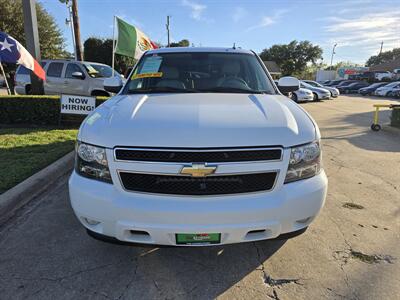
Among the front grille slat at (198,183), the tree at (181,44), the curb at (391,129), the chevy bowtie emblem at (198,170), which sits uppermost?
the tree at (181,44)

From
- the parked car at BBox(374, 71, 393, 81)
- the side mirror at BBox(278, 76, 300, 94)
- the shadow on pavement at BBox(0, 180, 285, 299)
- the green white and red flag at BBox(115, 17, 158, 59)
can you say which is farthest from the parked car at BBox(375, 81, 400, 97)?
the shadow on pavement at BBox(0, 180, 285, 299)

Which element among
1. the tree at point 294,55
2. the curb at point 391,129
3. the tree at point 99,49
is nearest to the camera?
the curb at point 391,129

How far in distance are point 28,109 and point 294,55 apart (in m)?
85.0

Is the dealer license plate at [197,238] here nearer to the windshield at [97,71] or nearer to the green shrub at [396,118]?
the green shrub at [396,118]

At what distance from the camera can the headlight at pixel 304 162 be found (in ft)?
8.23

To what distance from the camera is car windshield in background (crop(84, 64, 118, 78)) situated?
1143 centimetres

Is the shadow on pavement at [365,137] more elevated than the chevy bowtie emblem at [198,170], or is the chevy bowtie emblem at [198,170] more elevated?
the chevy bowtie emblem at [198,170]

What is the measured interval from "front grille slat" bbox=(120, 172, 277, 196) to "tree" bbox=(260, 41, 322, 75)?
87808mm

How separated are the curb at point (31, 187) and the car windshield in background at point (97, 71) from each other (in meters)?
6.39

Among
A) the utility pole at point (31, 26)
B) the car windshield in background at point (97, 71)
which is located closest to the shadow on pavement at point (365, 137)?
the car windshield in background at point (97, 71)

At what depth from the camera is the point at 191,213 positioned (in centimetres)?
231

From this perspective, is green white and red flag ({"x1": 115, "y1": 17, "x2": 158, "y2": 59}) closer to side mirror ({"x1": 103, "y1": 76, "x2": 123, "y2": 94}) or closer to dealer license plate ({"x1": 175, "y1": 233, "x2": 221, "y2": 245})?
side mirror ({"x1": 103, "y1": 76, "x2": 123, "y2": 94})

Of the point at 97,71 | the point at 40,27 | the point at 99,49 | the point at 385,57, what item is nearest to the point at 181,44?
the point at 99,49

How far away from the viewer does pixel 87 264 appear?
2.91 m
